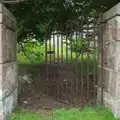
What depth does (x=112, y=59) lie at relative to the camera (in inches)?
175

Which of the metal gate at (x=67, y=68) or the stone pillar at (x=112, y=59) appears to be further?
the metal gate at (x=67, y=68)

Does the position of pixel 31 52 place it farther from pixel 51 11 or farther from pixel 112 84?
pixel 112 84

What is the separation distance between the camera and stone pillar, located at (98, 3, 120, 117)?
4.24m

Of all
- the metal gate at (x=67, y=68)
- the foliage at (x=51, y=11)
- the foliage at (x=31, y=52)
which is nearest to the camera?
the metal gate at (x=67, y=68)

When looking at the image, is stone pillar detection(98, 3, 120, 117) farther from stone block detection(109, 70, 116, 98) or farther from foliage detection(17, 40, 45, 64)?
foliage detection(17, 40, 45, 64)

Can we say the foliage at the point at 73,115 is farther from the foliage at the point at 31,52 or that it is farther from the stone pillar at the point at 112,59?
the foliage at the point at 31,52

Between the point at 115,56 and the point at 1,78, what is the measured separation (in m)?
1.64

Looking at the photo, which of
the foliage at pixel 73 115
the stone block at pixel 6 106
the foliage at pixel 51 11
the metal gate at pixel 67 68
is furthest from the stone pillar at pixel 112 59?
the foliage at pixel 51 11

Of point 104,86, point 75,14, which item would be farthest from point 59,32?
point 104,86

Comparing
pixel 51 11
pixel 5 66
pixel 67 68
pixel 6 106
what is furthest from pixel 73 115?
pixel 51 11

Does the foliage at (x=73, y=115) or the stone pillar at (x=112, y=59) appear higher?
the stone pillar at (x=112, y=59)

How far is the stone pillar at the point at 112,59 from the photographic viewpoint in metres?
4.24

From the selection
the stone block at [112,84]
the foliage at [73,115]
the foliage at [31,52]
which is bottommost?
the foliage at [73,115]

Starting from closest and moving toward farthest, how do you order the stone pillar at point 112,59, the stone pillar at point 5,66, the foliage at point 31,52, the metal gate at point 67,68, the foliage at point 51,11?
the stone pillar at point 5,66, the stone pillar at point 112,59, the metal gate at point 67,68, the foliage at point 51,11, the foliage at point 31,52
